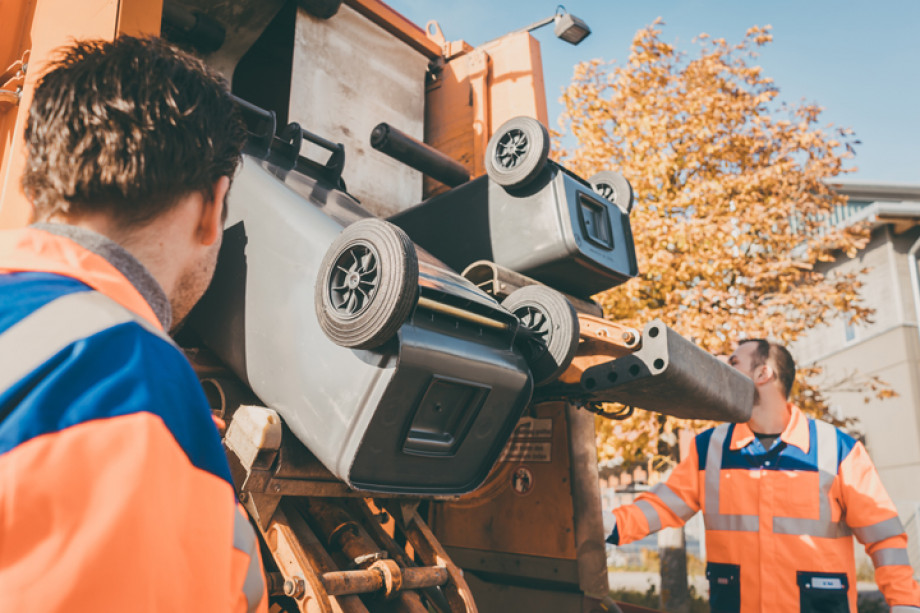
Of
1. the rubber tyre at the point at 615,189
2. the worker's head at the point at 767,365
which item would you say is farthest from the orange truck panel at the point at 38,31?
the worker's head at the point at 767,365

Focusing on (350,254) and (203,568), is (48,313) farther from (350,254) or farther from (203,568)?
(350,254)

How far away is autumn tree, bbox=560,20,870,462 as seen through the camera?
7.23 m

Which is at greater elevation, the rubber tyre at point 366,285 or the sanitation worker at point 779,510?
the rubber tyre at point 366,285

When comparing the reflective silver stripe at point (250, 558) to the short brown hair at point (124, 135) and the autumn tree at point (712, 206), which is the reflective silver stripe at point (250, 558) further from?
the autumn tree at point (712, 206)

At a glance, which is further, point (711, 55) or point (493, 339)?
point (711, 55)

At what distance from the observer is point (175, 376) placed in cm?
69

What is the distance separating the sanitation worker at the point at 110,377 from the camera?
22.4 inches

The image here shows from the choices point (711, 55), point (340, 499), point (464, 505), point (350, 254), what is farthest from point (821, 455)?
point (711, 55)

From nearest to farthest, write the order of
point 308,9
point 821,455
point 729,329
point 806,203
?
point 821,455
point 308,9
point 729,329
point 806,203

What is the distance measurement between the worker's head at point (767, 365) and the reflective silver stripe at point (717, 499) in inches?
11.2

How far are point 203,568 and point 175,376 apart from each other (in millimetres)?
182

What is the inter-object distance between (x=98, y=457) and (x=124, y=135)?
452mm

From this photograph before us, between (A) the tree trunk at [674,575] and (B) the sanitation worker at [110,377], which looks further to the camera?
(A) the tree trunk at [674,575]

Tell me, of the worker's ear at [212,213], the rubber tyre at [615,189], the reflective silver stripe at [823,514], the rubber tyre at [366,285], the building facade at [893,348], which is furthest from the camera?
the building facade at [893,348]
